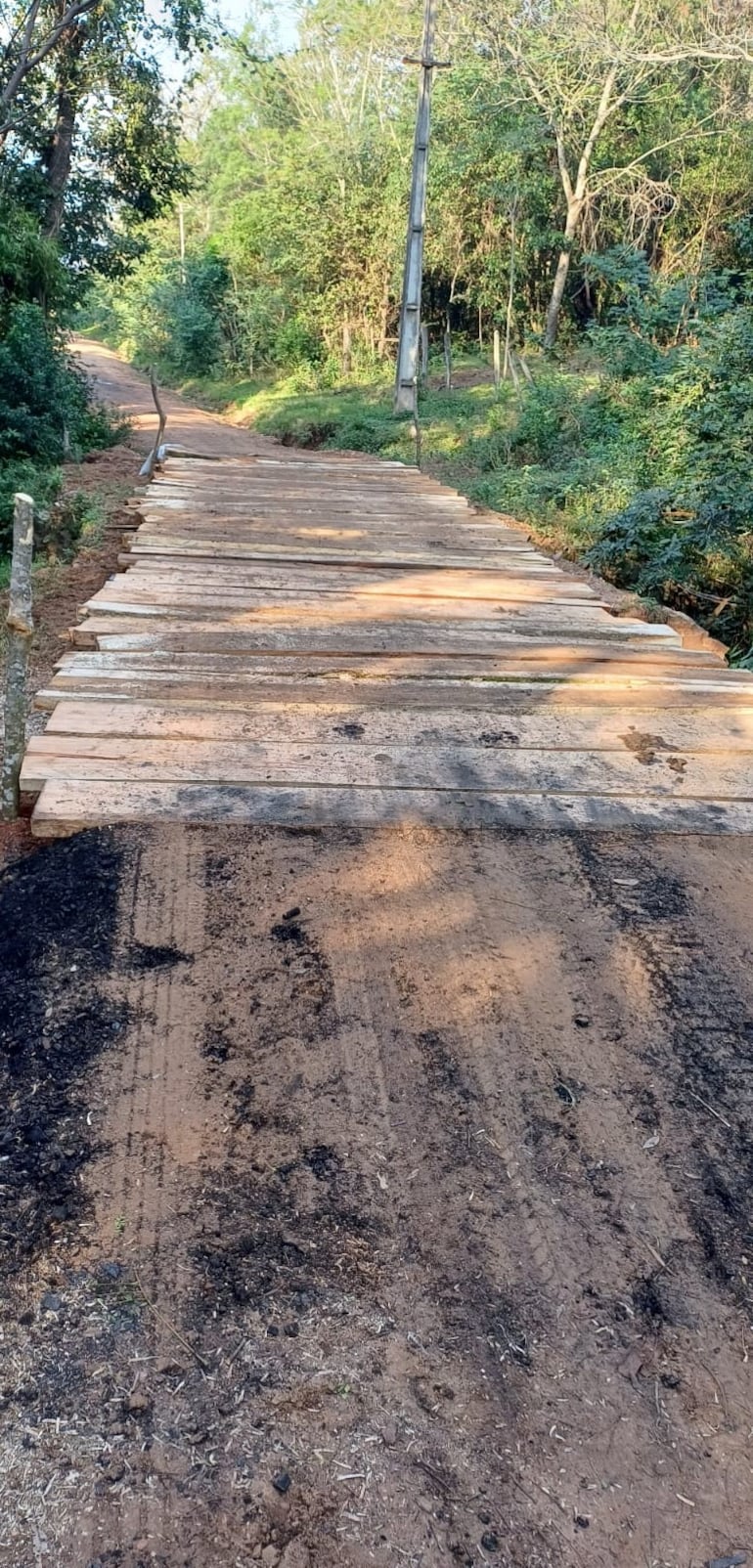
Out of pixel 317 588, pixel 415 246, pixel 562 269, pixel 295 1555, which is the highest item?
pixel 562 269

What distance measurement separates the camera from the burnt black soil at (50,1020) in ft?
5.44

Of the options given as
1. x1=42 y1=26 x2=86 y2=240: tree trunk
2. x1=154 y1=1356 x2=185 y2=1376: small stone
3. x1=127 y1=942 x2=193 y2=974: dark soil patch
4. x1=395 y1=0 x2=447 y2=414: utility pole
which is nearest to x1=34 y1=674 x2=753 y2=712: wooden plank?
x1=127 y1=942 x2=193 y2=974: dark soil patch

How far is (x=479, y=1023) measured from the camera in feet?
6.96

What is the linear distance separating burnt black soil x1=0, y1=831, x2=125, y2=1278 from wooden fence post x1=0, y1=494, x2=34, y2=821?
0.90 ft

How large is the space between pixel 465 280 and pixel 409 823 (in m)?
21.8

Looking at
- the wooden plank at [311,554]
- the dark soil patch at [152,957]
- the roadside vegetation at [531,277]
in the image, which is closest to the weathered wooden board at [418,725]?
the dark soil patch at [152,957]

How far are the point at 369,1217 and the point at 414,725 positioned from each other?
2061mm

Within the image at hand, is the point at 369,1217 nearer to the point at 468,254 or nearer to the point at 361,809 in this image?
the point at 361,809

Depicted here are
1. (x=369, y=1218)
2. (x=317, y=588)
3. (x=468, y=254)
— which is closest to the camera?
(x=369, y=1218)

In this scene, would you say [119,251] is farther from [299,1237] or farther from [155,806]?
[299,1237]

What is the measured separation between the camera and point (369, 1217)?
5.44ft

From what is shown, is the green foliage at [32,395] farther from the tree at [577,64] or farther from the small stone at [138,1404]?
the small stone at [138,1404]

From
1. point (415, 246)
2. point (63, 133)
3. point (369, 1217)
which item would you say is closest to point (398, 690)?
point (369, 1217)

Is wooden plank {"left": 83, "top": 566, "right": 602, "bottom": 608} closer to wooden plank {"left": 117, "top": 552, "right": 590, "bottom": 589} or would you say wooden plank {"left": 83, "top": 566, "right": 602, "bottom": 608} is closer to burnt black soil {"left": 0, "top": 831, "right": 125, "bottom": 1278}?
wooden plank {"left": 117, "top": 552, "right": 590, "bottom": 589}
